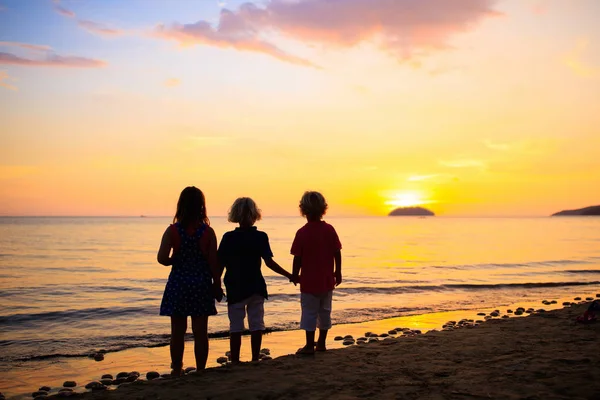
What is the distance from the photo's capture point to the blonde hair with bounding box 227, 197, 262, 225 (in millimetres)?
6637

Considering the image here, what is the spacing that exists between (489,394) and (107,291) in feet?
54.8

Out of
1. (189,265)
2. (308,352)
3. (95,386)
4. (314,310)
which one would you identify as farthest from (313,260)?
(95,386)

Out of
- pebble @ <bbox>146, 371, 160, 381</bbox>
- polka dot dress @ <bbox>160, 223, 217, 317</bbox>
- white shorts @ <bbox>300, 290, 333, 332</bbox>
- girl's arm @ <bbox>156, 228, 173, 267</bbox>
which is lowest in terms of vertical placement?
pebble @ <bbox>146, 371, 160, 381</bbox>

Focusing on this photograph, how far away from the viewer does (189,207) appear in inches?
242

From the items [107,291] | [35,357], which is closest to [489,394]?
[35,357]

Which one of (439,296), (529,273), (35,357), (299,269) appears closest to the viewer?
(299,269)

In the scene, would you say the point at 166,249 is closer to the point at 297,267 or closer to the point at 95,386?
the point at 297,267

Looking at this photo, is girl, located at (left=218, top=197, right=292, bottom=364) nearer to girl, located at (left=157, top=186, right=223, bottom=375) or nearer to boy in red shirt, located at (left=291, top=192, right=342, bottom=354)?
girl, located at (left=157, top=186, right=223, bottom=375)

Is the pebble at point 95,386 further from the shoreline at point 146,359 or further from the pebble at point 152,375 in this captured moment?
the pebble at point 152,375

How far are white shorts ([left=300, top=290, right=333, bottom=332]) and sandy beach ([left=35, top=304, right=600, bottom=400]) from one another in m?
0.48

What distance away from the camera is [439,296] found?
17.6 meters

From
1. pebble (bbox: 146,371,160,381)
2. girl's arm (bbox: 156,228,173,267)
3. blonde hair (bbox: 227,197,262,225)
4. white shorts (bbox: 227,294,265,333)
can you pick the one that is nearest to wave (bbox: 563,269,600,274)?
white shorts (bbox: 227,294,265,333)

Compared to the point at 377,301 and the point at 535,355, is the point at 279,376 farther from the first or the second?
the point at 377,301

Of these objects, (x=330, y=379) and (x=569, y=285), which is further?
(x=569, y=285)
